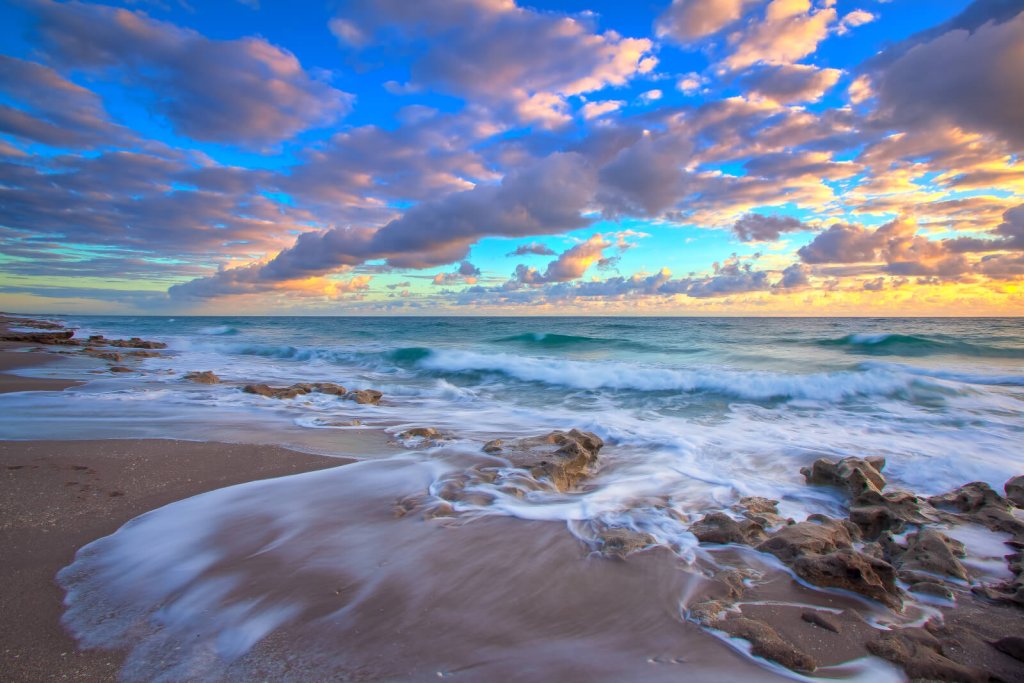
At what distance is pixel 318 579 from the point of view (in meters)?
2.73

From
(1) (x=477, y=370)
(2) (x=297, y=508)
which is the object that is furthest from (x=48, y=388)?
(1) (x=477, y=370)

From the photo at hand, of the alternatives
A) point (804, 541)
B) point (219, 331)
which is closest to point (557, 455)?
point (804, 541)

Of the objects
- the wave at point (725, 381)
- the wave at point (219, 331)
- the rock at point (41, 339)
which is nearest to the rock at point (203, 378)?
the wave at point (725, 381)

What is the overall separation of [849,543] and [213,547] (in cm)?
411

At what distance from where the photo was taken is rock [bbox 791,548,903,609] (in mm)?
2678

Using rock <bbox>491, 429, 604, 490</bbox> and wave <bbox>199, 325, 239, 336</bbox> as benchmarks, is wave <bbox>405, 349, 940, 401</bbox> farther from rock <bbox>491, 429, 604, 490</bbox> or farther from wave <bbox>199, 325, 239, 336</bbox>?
wave <bbox>199, 325, 239, 336</bbox>

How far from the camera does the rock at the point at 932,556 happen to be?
3.00m

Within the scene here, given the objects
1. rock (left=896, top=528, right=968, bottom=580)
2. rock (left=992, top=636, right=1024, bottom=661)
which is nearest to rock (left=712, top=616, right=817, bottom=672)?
rock (left=992, top=636, right=1024, bottom=661)

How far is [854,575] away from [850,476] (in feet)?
7.10

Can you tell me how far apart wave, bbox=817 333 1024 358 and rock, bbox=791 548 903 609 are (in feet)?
73.5

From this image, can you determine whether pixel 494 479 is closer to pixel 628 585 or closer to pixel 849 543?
pixel 628 585

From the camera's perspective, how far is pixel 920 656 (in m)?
2.19

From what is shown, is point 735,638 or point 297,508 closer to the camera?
point 735,638

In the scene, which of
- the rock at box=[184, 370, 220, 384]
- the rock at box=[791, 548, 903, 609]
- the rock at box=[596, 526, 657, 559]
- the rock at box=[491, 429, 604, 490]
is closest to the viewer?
the rock at box=[791, 548, 903, 609]
